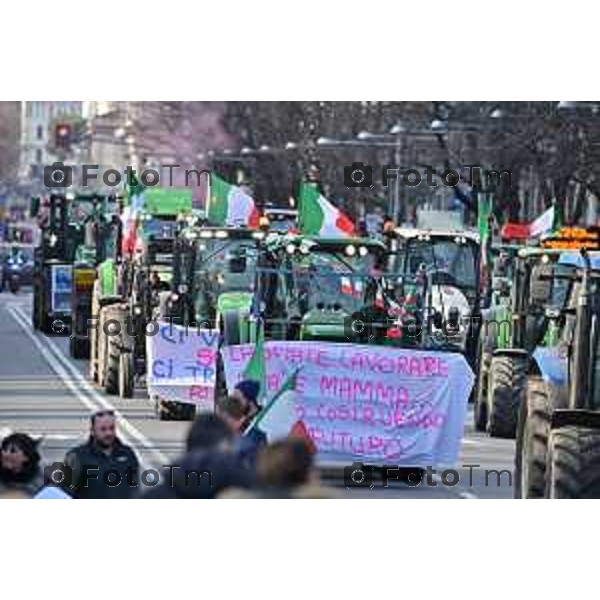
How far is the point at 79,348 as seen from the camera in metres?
25.7

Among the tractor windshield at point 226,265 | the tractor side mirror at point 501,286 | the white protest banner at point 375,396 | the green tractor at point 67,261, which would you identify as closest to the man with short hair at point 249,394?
the white protest banner at point 375,396

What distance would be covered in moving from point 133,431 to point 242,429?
196 centimetres

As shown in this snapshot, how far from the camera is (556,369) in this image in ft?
61.6

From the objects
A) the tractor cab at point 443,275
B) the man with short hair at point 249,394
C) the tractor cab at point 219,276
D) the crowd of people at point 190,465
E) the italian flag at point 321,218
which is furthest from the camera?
the tractor cab at point 219,276

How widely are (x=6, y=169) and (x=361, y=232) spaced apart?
2378mm

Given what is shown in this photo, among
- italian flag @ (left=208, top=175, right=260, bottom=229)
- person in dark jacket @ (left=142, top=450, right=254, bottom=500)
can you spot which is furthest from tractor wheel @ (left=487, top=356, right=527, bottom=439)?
person in dark jacket @ (left=142, top=450, right=254, bottom=500)

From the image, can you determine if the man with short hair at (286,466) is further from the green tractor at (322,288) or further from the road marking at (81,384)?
the green tractor at (322,288)

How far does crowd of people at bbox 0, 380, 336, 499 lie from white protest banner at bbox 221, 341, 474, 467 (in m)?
0.44

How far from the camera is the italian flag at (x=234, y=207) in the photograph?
22.9 meters

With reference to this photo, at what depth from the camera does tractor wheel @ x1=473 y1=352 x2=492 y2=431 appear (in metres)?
21.6

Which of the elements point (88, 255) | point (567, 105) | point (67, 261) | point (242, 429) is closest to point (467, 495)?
point (242, 429)

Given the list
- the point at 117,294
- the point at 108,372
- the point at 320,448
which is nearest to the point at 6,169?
the point at 108,372

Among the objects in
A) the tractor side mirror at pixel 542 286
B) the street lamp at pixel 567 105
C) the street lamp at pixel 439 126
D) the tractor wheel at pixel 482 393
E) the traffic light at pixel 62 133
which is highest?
the street lamp at pixel 567 105

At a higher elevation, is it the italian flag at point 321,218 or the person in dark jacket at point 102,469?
the italian flag at point 321,218
